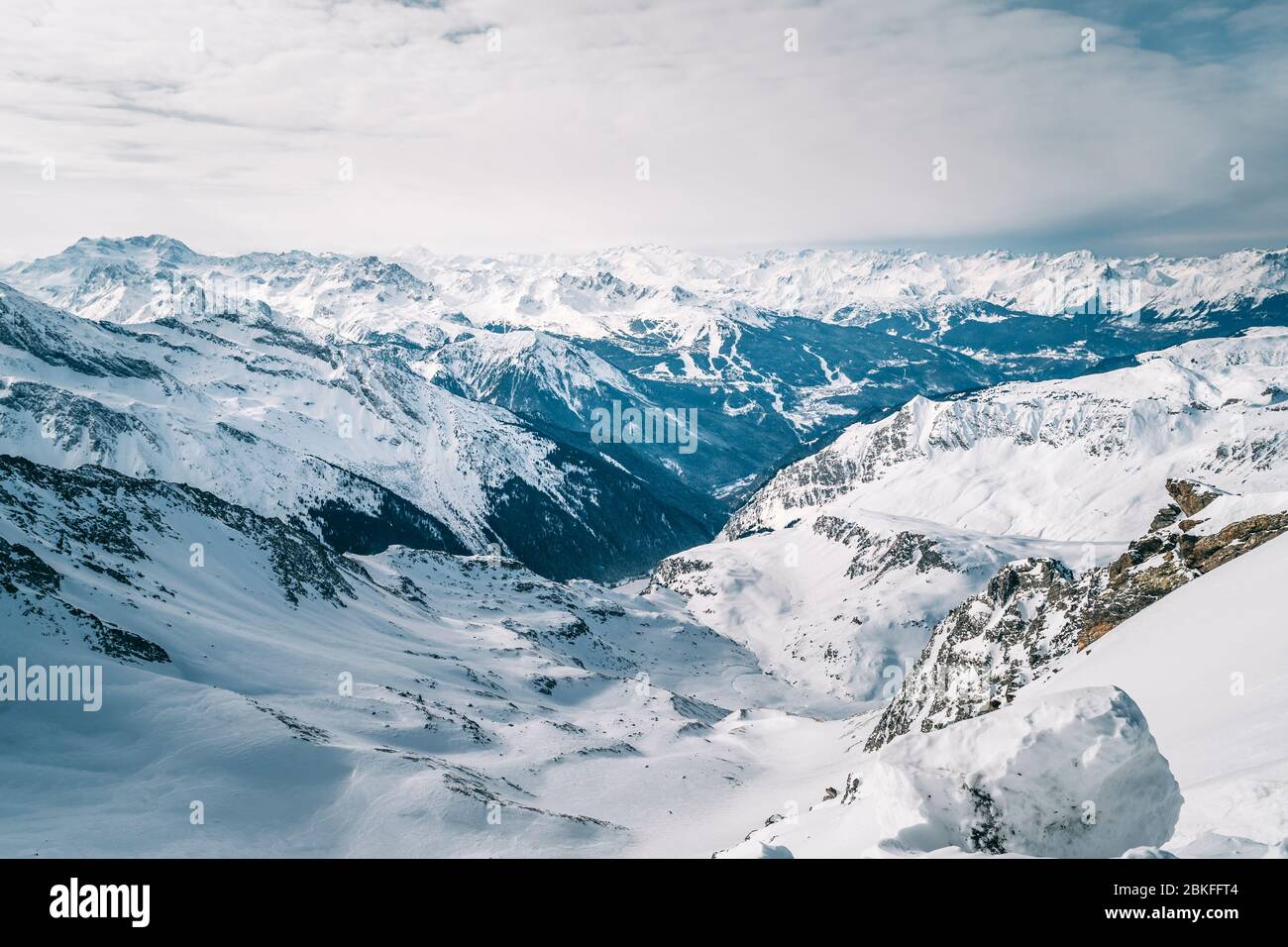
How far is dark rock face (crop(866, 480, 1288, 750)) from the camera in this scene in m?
42.8

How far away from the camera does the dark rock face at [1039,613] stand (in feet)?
141

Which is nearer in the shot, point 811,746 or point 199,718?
point 199,718

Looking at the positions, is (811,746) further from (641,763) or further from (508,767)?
(508,767)

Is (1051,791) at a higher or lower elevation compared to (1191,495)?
lower

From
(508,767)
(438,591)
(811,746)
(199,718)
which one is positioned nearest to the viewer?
(199,718)

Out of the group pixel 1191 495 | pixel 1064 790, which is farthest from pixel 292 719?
pixel 1191 495

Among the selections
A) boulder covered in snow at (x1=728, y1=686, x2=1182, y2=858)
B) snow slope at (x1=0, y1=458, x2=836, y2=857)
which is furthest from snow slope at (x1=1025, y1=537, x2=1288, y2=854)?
snow slope at (x1=0, y1=458, x2=836, y2=857)

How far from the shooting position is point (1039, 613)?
189 ft

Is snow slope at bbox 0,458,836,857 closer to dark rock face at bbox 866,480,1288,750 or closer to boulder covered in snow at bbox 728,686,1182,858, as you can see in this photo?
dark rock face at bbox 866,480,1288,750

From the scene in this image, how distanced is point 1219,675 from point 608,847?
128 feet

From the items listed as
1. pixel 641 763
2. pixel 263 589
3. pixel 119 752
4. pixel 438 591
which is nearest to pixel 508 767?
pixel 641 763

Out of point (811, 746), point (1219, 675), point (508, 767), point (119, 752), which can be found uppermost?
point (1219, 675)

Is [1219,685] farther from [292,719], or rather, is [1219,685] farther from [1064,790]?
[292,719]
